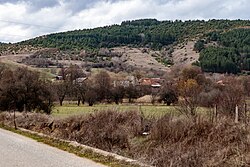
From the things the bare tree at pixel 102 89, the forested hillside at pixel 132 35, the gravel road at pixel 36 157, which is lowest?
the bare tree at pixel 102 89

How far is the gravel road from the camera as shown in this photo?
12.9 meters

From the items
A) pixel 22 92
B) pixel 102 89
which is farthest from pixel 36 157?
pixel 102 89

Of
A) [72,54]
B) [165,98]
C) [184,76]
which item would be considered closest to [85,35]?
[72,54]

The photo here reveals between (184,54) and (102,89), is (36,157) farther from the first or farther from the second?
(184,54)

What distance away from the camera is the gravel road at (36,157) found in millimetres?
12943

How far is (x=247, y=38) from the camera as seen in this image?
5965 inches

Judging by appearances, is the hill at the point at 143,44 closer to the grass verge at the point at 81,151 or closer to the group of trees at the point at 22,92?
the group of trees at the point at 22,92

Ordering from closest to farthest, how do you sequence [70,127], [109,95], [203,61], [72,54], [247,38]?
[70,127] → [109,95] → [203,61] → [247,38] → [72,54]

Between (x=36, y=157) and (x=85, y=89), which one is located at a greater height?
(x=36, y=157)

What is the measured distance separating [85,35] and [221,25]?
55941mm

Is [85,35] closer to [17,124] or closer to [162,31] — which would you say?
[162,31]

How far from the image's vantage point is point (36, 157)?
14547 millimetres

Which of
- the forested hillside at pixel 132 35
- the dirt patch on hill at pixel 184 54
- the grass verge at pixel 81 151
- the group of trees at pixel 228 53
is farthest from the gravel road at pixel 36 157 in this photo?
the forested hillside at pixel 132 35

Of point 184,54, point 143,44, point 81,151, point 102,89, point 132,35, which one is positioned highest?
point 132,35
